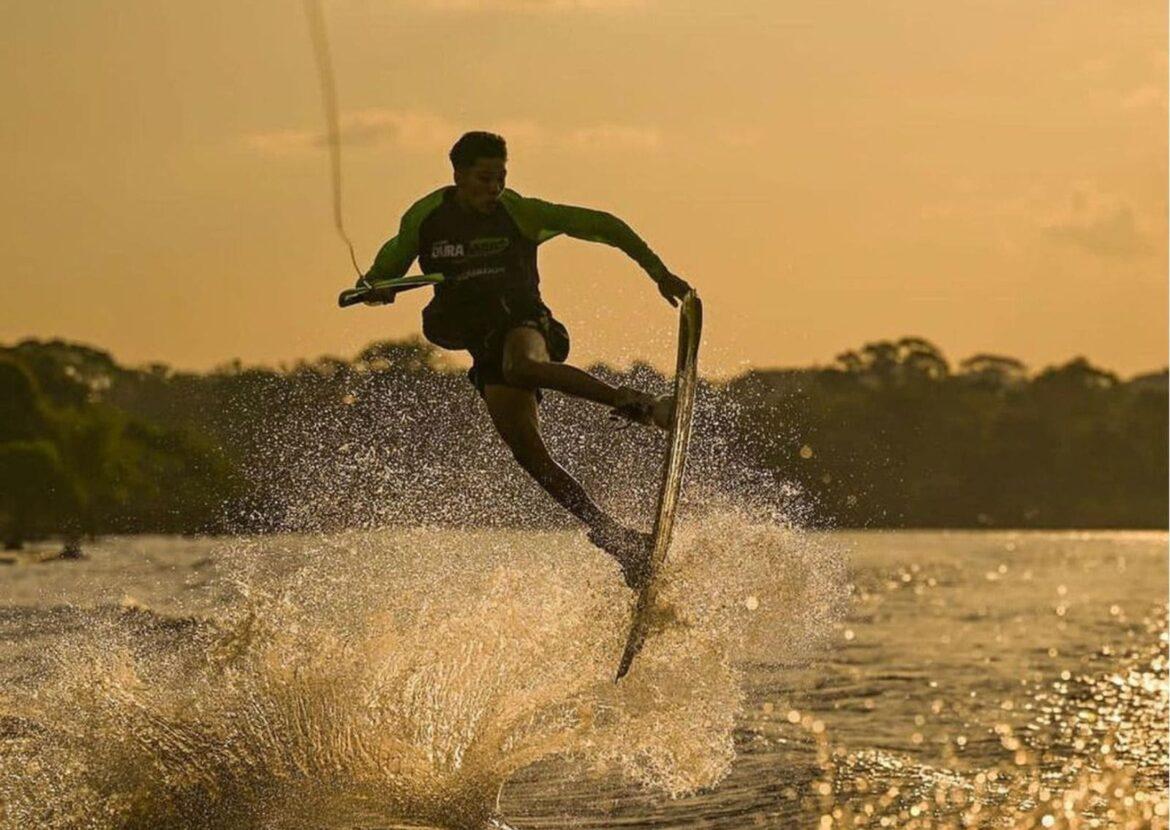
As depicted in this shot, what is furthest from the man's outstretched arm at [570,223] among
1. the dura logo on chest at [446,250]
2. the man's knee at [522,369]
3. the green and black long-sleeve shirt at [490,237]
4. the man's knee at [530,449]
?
the man's knee at [530,449]

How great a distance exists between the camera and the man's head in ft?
41.2

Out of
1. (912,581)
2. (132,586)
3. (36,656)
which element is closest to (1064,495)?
(912,581)

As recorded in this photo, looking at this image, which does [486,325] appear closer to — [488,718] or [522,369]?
[522,369]

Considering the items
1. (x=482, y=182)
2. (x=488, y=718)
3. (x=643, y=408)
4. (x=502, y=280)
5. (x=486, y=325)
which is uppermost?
(x=482, y=182)

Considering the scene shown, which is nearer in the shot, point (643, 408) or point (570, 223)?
point (643, 408)

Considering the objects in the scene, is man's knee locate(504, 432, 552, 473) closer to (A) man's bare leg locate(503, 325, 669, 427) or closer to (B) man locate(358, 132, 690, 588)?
(B) man locate(358, 132, 690, 588)

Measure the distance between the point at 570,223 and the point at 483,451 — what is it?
6439 mm

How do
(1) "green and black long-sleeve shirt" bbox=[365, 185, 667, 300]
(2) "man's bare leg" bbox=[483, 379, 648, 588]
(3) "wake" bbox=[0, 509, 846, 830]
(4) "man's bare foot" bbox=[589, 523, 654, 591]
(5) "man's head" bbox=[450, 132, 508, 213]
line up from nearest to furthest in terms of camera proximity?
(5) "man's head" bbox=[450, 132, 508, 213] → (1) "green and black long-sleeve shirt" bbox=[365, 185, 667, 300] → (2) "man's bare leg" bbox=[483, 379, 648, 588] → (4) "man's bare foot" bbox=[589, 523, 654, 591] → (3) "wake" bbox=[0, 509, 846, 830]

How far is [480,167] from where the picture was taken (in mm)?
12539

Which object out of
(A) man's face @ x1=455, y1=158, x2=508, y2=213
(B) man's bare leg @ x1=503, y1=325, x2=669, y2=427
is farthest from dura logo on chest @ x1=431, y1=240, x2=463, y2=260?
(B) man's bare leg @ x1=503, y1=325, x2=669, y2=427

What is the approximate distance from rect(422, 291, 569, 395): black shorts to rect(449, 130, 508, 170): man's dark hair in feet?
2.55

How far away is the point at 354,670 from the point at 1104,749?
28.6 feet

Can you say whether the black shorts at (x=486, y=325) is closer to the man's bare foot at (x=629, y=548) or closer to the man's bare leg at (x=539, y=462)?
the man's bare leg at (x=539, y=462)

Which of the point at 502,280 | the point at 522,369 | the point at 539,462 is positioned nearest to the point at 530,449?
the point at 539,462
